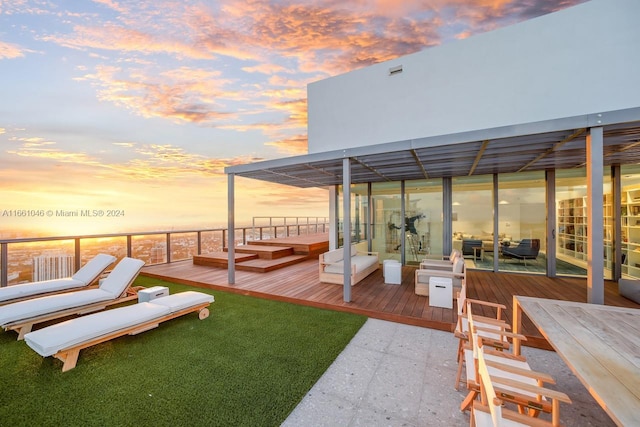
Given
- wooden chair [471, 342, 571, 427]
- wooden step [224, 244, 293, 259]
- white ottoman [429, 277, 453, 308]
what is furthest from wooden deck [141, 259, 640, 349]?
wooden chair [471, 342, 571, 427]

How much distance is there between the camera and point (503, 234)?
714cm

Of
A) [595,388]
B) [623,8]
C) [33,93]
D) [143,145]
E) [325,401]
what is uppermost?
[623,8]

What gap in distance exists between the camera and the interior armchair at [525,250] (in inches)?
271

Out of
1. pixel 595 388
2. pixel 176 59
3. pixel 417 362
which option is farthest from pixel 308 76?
pixel 595 388

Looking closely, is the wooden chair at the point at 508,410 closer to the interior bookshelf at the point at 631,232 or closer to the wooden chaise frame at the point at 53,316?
the wooden chaise frame at the point at 53,316

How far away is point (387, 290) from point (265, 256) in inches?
174

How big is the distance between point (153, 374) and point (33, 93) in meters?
8.96

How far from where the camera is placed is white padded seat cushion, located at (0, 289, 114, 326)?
3.55 m

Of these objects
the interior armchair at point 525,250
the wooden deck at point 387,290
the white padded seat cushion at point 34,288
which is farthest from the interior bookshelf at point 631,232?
the white padded seat cushion at point 34,288

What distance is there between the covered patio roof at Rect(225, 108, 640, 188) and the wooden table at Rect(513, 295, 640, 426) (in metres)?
2.22

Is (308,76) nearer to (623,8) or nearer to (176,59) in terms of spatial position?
(176,59)

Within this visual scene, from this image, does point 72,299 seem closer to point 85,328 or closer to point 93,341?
point 85,328

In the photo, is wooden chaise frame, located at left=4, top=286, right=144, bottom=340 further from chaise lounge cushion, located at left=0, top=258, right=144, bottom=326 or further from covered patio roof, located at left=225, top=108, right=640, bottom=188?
covered patio roof, located at left=225, top=108, right=640, bottom=188

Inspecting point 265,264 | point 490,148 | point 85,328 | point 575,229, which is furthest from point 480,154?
point 85,328
